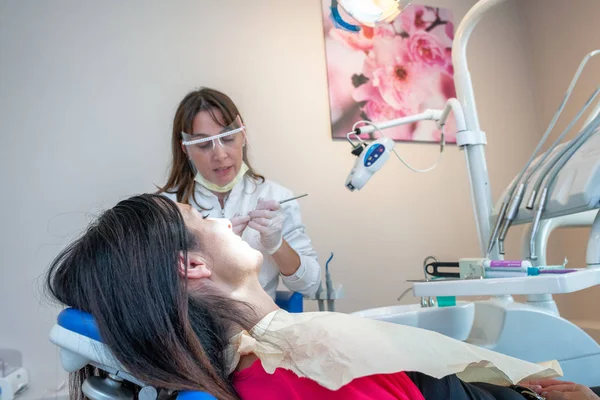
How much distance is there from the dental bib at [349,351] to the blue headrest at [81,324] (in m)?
0.20

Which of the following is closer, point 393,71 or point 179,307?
point 179,307

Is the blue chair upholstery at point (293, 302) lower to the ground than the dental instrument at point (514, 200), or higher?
lower

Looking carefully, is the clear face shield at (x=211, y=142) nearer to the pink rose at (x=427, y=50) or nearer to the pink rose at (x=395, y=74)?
the pink rose at (x=395, y=74)

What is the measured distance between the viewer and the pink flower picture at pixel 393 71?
2188mm

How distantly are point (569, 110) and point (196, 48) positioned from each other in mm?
1721

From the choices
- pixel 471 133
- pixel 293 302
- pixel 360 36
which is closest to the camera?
pixel 471 133

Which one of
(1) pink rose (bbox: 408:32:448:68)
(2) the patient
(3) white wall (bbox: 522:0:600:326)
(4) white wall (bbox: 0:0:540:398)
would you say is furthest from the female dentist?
(3) white wall (bbox: 522:0:600:326)

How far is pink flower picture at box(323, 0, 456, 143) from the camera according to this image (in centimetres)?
219

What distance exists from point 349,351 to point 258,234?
98 cm

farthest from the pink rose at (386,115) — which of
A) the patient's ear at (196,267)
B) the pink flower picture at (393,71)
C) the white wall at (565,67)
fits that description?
the patient's ear at (196,267)

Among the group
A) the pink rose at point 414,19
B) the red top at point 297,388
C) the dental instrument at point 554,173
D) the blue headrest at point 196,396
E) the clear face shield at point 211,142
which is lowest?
the red top at point 297,388

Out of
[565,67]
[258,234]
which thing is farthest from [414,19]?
[258,234]

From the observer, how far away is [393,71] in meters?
2.28

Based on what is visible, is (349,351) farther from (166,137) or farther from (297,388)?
(166,137)
